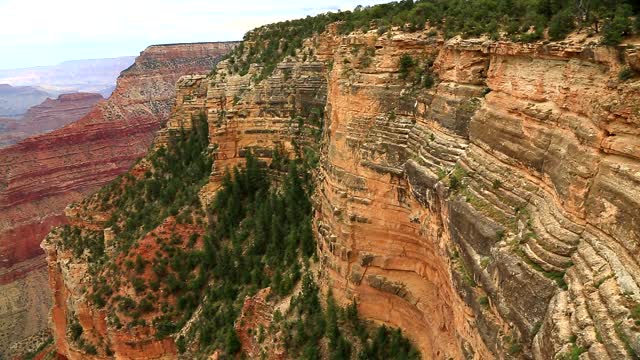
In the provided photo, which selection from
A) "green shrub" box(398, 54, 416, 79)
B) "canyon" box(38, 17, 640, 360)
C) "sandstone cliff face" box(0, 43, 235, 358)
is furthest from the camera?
"sandstone cliff face" box(0, 43, 235, 358)

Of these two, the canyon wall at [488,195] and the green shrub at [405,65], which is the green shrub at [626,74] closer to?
the canyon wall at [488,195]

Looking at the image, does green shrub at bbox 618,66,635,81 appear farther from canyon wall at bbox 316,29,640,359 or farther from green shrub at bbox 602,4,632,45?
green shrub at bbox 602,4,632,45

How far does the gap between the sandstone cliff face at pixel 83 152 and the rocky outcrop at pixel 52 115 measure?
89.5m

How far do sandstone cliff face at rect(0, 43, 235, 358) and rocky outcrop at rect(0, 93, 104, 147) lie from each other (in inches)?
3525

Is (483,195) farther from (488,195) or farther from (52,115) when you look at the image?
(52,115)

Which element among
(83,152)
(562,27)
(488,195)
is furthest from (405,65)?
(83,152)

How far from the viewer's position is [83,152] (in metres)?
97.8

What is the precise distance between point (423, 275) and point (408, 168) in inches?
196

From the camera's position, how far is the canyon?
10.6 meters

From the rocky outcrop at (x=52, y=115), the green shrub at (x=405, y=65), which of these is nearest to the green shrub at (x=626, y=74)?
the green shrub at (x=405, y=65)

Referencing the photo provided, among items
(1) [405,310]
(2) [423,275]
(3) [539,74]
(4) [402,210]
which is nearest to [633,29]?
(3) [539,74]

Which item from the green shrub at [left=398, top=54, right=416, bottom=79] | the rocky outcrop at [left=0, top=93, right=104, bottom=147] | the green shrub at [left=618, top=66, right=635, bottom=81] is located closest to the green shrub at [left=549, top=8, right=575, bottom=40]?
the green shrub at [left=618, top=66, right=635, bottom=81]

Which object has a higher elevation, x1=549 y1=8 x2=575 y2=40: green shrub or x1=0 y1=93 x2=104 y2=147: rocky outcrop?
x1=549 y1=8 x2=575 y2=40: green shrub

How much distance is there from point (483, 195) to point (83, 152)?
9671 cm
